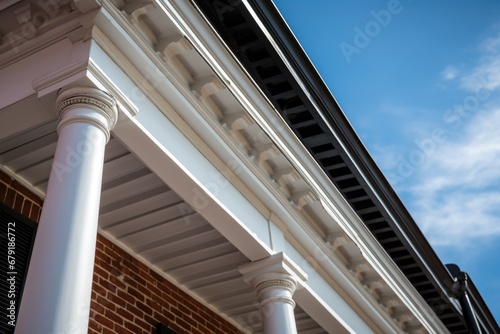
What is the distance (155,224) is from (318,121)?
2.90 m

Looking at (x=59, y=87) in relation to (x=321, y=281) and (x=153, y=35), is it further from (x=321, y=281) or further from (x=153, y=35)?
(x=321, y=281)

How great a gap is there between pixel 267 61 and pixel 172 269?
313 cm

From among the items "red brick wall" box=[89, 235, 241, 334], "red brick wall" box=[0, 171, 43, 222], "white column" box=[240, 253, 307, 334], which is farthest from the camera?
"red brick wall" box=[89, 235, 241, 334]

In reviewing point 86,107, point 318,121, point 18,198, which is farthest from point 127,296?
point 318,121

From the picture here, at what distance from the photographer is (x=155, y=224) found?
712 cm

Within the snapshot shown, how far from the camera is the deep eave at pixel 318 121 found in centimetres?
720

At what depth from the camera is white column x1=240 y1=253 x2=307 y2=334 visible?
21.4 ft

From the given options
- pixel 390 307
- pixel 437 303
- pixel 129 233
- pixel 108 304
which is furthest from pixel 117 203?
pixel 437 303

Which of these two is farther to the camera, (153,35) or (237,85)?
(237,85)

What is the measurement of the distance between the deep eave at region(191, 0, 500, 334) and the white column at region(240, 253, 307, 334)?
2.38 metres

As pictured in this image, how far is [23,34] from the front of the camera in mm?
5367

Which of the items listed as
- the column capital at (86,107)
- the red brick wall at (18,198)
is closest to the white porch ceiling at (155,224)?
the red brick wall at (18,198)

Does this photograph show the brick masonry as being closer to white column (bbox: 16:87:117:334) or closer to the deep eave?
white column (bbox: 16:87:117:334)

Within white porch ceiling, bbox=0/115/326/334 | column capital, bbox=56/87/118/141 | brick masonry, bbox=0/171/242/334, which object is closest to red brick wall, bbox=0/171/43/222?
brick masonry, bbox=0/171/242/334
